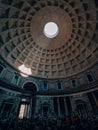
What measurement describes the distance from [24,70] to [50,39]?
9.25 m

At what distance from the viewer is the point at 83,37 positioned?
64.2ft

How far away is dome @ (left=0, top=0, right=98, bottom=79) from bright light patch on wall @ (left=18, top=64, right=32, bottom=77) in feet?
2.32

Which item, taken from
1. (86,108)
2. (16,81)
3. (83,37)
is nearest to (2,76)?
(16,81)

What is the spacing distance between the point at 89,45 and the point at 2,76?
693 inches

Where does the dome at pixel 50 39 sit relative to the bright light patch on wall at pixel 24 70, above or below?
above

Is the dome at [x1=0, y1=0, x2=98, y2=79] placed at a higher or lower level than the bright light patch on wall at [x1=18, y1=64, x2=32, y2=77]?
higher

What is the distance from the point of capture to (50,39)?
74.0 ft

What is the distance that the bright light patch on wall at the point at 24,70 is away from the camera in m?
20.2

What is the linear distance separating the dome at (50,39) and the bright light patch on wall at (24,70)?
706 mm

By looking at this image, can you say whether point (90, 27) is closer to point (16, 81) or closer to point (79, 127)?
point (79, 127)

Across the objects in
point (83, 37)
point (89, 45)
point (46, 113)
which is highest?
point (83, 37)

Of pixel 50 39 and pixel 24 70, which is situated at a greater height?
pixel 50 39

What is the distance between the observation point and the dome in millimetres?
16391

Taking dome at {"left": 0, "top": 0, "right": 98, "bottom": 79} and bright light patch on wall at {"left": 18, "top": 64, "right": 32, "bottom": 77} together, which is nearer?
dome at {"left": 0, "top": 0, "right": 98, "bottom": 79}
